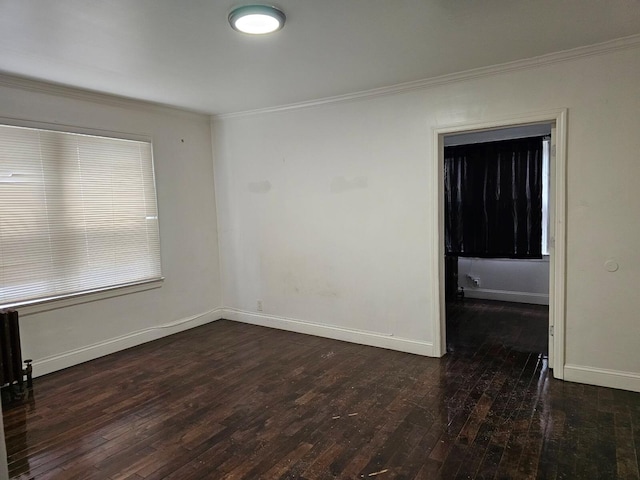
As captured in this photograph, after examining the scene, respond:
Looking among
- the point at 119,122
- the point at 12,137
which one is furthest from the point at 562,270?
the point at 12,137

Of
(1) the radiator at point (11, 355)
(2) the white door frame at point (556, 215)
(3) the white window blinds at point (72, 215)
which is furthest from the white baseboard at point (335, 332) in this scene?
(1) the radiator at point (11, 355)

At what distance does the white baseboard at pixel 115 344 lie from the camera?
3.76 m

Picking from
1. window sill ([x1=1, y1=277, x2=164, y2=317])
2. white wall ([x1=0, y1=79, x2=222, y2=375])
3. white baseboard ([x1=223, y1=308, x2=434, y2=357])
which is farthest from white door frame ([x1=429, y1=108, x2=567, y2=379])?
window sill ([x1=1, y1=277, x2=164, y2=317])

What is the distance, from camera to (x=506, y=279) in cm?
598

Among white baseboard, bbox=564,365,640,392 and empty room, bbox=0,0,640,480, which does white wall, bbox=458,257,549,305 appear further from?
white baseboard, bbox=564,365,640,392

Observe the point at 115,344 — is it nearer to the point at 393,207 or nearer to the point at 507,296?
the point at 393,207

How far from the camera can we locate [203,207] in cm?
520

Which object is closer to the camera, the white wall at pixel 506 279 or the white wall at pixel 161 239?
the white wall at pixel 161 239

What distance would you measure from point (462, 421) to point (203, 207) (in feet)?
12.4

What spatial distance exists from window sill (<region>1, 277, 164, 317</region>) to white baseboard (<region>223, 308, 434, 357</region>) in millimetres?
1147

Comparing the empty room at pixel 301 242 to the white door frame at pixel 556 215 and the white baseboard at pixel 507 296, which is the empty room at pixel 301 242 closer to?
the white door frame at pixel 556 215

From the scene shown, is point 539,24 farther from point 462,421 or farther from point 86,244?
point 86,244

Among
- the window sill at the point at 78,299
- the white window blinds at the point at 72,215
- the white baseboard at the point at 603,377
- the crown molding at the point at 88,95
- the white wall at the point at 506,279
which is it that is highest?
the crown molding at the point at 88,95

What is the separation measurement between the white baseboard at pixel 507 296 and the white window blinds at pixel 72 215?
14.7 ft
